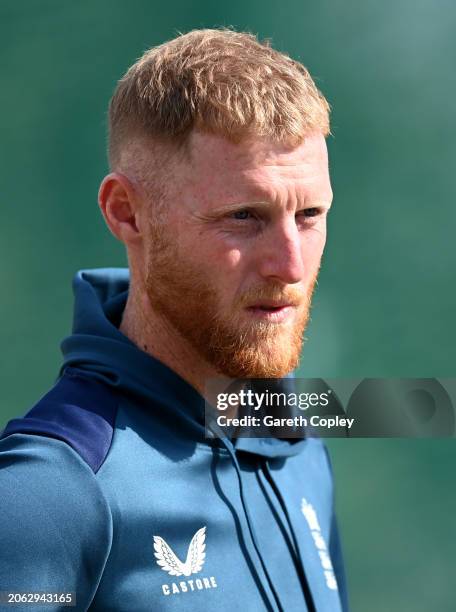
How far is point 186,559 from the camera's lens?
1.50 m

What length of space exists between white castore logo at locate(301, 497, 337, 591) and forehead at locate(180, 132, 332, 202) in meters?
0.60

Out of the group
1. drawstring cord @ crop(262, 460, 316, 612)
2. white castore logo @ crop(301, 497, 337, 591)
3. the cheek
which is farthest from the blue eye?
white castore logo @ crop(301, 497, 337, 591)

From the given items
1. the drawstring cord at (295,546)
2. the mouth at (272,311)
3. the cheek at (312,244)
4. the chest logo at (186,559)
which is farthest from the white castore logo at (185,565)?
the cheek at (312,244)

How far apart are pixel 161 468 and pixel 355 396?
1.48 ft

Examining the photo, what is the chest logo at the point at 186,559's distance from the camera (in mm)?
1463

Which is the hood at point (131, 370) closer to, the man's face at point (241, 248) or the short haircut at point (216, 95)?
the man's face at point (241, 248)

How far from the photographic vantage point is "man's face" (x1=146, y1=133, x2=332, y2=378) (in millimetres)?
1551

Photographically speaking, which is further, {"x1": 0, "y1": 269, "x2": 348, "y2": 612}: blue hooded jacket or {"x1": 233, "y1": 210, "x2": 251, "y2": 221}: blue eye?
{"x1": 233, "y1": 210, "x2": 251, "y2": 221}: blue eye

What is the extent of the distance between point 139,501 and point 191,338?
300mm

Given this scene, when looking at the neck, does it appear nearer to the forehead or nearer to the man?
the man

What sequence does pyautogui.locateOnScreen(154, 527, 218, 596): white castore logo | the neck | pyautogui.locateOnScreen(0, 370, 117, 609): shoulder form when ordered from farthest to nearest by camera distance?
the neck
pyautogui.locateOnScreen(154, 527, 218, 596): white castore logo
pyautogui.locateOnScreen(0, 370, 117, 609): shoulder

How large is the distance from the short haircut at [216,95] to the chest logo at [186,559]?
60 centimetres

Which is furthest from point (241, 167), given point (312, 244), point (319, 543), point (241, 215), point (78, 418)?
point (319, 543)

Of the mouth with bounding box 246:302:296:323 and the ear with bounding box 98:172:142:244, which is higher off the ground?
the ear with bounding box 98:172:142:244
